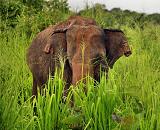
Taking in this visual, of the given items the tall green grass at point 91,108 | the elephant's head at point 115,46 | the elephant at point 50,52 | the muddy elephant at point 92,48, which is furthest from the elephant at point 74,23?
the tall green grass at point 91,108

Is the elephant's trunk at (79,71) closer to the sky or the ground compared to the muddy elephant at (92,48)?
closer to the ground

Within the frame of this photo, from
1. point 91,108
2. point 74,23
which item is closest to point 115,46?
point 74,23

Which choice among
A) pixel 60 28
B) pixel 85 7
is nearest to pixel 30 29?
pixel 85 7

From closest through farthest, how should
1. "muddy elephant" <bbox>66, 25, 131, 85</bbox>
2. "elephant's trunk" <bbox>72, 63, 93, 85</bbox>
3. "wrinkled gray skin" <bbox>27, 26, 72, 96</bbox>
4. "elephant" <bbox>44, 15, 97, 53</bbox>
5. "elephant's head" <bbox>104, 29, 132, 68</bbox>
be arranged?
"elephant's trunk" <bbox>72, 63, 93, 85</bbox> < "muddy elephant" <bbox>66, 25, 131, 85</bbox> < "wrinkled gray skin" <bbox>27, 26, 72, 96</bbox> < "elephant" <bbox>44, 15, 97, 53</bbox> < "elephant's head" <bbox>104, 29, 132, 68</bbox>

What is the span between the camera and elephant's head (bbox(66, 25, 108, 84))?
238 inches

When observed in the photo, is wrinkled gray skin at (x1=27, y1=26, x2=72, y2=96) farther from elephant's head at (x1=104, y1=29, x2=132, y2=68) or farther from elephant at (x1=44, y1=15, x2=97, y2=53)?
elephant's head at (x1=104, y1=29, x2=132, y2=68)

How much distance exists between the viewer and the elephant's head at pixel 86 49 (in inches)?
238

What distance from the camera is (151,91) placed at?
466 cm

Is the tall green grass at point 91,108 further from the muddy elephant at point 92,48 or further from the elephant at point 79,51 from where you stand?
the elephant at point 79,51

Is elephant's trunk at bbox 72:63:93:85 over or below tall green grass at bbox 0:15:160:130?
over

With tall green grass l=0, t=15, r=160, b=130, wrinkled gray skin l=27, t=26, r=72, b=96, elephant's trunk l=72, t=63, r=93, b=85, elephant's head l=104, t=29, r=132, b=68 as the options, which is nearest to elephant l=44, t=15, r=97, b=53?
wrinkled gray skin l=27, t=26, r=72, b=96

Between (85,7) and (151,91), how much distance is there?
6432 millimetres

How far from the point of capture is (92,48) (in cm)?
644

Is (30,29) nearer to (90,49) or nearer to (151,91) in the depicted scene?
(90,49)
